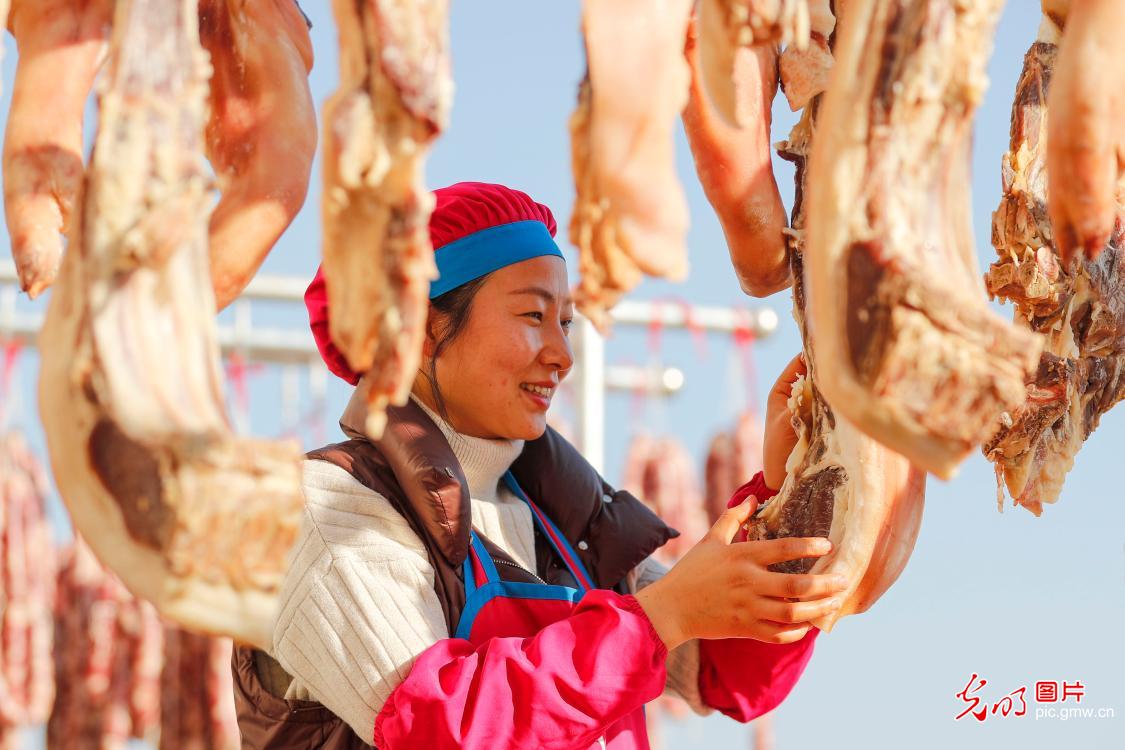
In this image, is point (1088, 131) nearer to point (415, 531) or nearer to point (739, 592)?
point (739, 592)

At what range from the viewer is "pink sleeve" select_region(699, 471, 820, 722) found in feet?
7.27

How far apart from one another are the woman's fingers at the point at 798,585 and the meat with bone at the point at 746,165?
0.36m

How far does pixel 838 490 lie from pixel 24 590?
12.3 feet

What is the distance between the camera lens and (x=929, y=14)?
1.07 meters

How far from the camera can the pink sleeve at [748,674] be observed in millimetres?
2217

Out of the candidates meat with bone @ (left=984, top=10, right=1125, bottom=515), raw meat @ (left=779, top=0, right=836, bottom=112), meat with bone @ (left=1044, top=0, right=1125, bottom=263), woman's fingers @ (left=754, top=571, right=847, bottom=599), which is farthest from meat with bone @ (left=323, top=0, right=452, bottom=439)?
meat with bone @ (left=984, top=10, right=1125, bottom=515)

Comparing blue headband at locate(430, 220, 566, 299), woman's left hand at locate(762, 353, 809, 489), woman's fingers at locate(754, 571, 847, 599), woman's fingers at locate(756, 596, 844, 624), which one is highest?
blue headband at locate(430, 220, 566, 299)

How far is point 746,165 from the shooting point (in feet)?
5.21

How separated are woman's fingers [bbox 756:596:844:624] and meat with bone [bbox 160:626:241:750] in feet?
11.9

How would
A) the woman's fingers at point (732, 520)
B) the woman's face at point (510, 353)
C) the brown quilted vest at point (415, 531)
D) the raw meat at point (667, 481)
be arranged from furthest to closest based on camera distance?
the raw meat at point (667, 481)
the woman's face at point (510, 353)
the brown quilted vest at point (415, 531)
the woman's fingers at point (732, 520)

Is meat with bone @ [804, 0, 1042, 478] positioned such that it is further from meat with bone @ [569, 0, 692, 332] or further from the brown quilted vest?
the brown quilted vest

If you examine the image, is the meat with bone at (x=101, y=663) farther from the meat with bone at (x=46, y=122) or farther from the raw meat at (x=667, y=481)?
the meat with bone at (x=46, y=122)

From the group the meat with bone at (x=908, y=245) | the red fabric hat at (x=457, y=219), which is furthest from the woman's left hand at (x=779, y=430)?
the meat with bone at (x=908, y=245)

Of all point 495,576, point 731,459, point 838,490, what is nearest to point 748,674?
point 495,576
